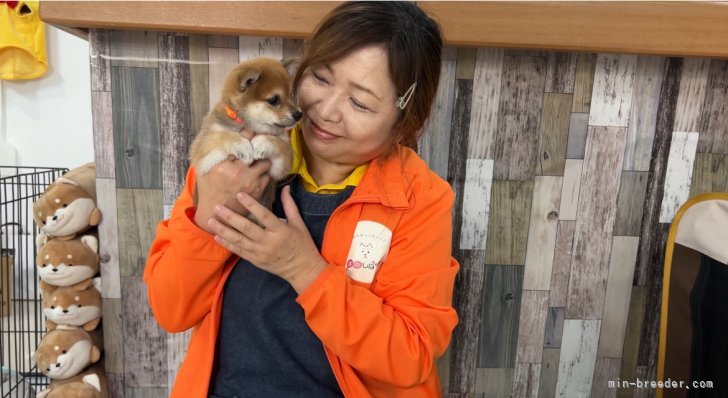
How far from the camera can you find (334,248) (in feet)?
3.29

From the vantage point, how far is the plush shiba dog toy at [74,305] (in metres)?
1.42

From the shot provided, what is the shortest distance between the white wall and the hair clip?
8.22 ft

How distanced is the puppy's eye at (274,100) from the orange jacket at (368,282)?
0.24 metres

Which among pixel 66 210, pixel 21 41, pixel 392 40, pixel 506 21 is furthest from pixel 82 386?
pixel 21 41

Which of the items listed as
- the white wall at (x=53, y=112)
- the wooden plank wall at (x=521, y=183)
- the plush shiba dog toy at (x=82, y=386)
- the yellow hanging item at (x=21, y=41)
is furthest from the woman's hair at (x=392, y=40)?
the white wall at (x=53, y=112)

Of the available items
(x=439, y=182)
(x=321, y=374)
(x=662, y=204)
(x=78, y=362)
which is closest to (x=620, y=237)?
(x=662, y=204)

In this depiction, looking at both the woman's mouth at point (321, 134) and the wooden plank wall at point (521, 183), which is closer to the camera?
the woman's mouth at point (321, 134)

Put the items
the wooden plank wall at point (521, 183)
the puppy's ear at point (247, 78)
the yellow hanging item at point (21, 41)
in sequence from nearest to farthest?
the puppy's ear at point (247, 78) < the wooden plank wall at point (521, 183) < the yellow hanging item at point (21, 41)

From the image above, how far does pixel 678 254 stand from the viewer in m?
1.34

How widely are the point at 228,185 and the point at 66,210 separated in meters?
0.78

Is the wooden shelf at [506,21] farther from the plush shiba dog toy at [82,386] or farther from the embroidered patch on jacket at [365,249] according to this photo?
the plush shiba dog toy at [82,386]

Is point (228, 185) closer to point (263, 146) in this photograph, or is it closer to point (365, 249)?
point (263, 146)

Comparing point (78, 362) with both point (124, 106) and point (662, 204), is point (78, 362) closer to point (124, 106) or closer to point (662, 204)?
point (124, 106)

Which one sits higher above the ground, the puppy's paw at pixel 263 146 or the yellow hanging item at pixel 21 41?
the yellow hanging item at pixel 21 41
